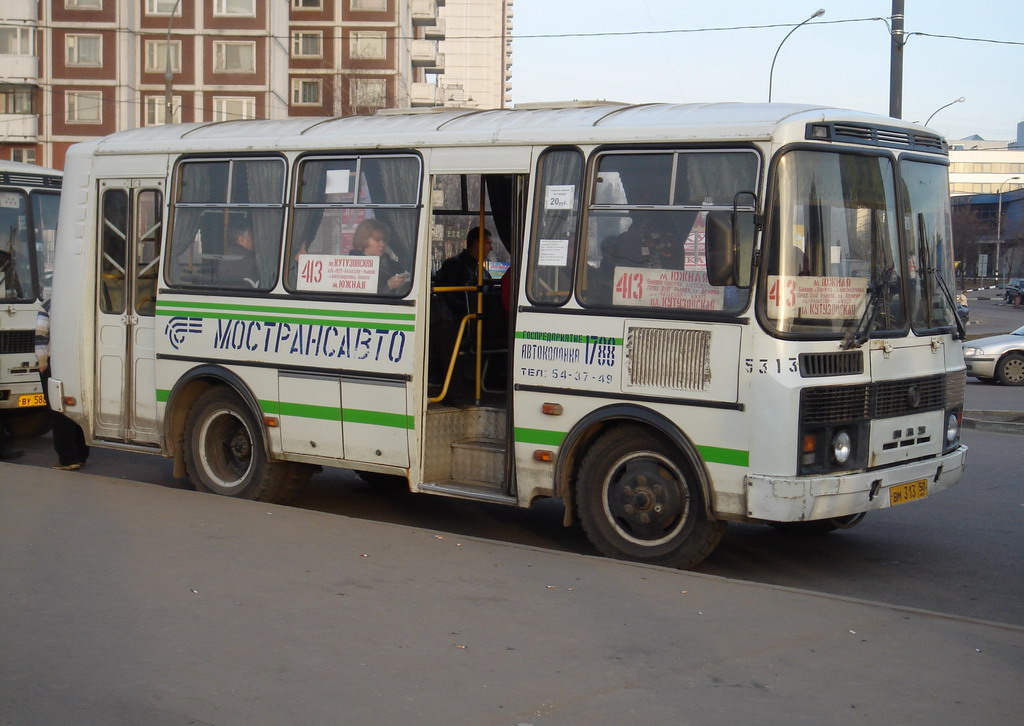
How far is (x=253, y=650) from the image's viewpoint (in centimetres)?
571

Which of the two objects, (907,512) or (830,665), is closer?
(830,665)

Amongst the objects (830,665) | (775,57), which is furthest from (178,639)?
(775,57)

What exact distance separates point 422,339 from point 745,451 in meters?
2.52

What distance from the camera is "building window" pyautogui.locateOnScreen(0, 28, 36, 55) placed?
69.5 metres

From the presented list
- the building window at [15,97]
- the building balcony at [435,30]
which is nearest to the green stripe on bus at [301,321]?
the building window at [15,97]

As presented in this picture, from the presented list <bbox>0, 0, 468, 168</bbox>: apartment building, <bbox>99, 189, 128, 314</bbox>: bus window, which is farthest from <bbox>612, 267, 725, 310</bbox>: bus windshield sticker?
<bbox>0, 0, 468, 168</bbox>: apartment building

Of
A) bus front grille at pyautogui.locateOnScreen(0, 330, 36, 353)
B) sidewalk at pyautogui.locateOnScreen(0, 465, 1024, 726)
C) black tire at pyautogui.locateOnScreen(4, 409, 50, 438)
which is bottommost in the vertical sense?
black tire at pyautogui.locateOnScreen(4, 409, 50, 438)

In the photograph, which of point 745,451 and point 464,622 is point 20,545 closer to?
point 464,622

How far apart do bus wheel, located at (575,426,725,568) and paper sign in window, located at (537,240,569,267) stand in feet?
3.69

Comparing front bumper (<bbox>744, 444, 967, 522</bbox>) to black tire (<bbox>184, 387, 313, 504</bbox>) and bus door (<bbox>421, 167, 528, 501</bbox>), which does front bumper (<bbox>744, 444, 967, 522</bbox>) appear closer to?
bus door (<bbox>421, 167, 528, 501</bbox>)

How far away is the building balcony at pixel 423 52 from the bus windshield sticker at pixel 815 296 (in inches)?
3300

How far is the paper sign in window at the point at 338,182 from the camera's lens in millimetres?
9281

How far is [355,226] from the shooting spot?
921 cm

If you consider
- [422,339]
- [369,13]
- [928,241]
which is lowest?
[422,339]
